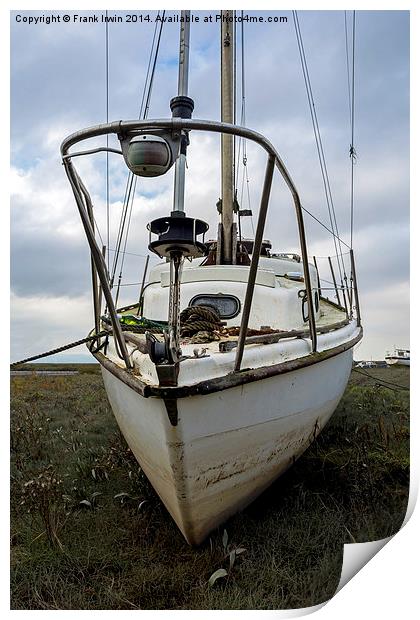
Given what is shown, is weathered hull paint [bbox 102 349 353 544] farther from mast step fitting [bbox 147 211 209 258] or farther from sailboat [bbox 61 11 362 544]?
mast step fitting [bbox 147 211 209 258]

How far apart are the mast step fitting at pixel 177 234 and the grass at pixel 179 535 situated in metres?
1.32

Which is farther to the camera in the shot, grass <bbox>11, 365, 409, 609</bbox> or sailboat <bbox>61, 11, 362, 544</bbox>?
grass <bbox>11, 365, 409, 609</bbox>

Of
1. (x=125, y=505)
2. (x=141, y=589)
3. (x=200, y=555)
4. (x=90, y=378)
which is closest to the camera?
(x=141, y=589)

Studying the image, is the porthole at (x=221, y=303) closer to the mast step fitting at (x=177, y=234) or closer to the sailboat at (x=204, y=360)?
the sailboat at (x=204, y=360)

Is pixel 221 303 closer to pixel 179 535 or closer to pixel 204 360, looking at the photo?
pixel 204 360

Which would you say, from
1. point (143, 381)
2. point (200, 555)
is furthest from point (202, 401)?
point (200, 555)

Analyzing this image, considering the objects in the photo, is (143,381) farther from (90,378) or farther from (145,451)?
(90,378)

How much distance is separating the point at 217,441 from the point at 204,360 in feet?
1.11

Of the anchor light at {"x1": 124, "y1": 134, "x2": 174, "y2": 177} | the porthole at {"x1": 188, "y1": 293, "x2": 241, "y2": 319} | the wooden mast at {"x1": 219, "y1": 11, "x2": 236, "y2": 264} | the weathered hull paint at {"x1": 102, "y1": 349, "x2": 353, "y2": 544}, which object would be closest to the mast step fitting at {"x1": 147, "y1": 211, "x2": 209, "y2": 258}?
the anchor light at {"x1": 124, "y1": 134, "x2": 174, "y2": 177}

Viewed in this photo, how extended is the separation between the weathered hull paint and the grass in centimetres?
20

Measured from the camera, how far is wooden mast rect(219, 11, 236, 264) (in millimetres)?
3576

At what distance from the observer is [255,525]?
2.40m
